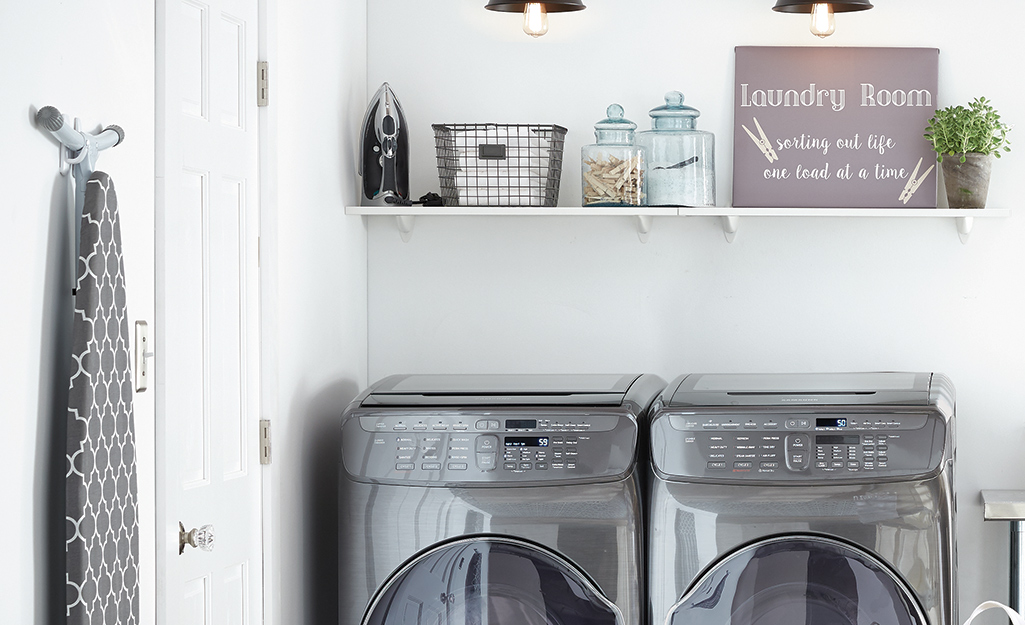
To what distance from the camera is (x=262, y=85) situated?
1.62 m

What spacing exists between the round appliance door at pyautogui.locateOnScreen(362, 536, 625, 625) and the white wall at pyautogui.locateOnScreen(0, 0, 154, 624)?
2.53 feet

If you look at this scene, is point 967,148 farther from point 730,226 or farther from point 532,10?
point 532,10

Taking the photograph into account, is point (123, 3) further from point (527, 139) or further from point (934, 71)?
point (934, 71)

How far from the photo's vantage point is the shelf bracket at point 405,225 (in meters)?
2.23

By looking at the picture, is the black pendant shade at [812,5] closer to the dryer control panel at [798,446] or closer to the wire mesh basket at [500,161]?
the wire mesh basket at [500,161]

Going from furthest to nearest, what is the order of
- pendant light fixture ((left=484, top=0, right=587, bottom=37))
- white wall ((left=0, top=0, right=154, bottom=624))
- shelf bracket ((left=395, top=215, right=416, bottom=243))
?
shelf bracket ((left=395, top=215, right=416, bottom=243)) < pendant light fixture ((left=484, top=0, right=587, bottom=37)) < white wall ((left=0, top=0, right=154, bottom=624))

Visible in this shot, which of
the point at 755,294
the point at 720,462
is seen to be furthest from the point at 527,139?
the point at 720,462

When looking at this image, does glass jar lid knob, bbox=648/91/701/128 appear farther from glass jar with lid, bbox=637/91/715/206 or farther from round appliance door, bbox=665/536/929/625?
round appliance door, bbox=665/536/929/625

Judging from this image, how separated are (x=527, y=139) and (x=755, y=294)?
2.32 ft

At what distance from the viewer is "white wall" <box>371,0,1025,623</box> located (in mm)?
2164

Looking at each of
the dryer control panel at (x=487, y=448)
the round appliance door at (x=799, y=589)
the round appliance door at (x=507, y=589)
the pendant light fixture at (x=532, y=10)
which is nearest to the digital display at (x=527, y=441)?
the dryer control panel at (x=487, y=448)

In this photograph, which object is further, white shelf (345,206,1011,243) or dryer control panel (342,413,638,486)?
white shelf (345,206,1011,243)

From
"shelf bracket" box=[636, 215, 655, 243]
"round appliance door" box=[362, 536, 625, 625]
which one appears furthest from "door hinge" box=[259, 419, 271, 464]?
"shelf bracket" box=[636, 215, 655, 243]

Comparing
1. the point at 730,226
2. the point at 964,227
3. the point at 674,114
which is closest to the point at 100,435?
the point at 674,114
